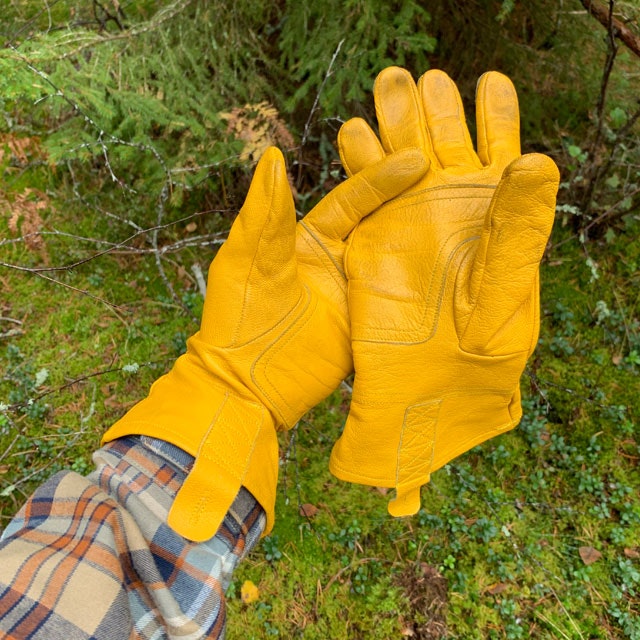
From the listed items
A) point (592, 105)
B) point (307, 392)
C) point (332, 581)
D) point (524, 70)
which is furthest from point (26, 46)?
point (592, 105)

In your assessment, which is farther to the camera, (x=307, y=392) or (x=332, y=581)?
(x=332, y=581)

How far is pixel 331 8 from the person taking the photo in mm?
2234

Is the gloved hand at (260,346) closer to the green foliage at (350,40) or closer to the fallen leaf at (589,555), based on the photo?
the green foliage at (350,40)

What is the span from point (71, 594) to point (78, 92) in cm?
213

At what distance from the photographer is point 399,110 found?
1739mm

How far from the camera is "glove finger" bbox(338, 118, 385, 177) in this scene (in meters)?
1.78

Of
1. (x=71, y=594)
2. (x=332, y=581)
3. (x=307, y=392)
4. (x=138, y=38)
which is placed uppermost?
(x=138, y=38)

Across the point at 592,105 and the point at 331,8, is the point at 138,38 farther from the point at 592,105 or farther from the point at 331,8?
the point at 592,105

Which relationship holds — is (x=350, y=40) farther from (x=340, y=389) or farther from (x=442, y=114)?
(x=340, y=389)

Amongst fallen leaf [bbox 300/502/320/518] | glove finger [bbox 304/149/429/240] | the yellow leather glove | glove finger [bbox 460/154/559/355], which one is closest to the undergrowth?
fallen leaf [bbox 300/502/320/518]

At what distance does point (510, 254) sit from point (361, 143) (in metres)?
0.74

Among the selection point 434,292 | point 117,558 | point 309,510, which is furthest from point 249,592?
point 434,292

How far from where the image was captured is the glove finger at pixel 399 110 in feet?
5.64

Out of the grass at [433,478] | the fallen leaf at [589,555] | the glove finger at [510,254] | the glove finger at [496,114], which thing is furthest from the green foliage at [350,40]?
the fallen leaf at [589,555]
